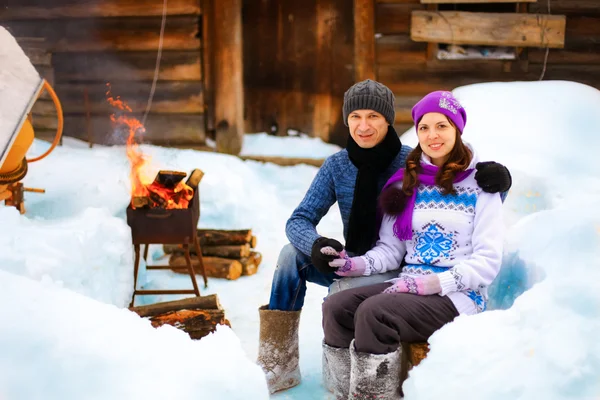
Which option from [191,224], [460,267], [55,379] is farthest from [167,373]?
Result: [191,224]

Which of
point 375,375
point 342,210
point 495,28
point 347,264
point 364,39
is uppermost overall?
point 495,28

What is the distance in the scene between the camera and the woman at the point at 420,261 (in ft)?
9.44

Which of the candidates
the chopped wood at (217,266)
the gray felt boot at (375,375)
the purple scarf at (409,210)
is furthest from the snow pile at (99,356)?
the chopped wood at (217,266)

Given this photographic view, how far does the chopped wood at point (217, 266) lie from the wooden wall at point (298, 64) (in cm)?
295

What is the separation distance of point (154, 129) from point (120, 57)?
89 cm

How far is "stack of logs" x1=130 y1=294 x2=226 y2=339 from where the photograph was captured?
3984 mm

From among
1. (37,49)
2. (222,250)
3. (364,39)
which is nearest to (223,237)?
(222,250)

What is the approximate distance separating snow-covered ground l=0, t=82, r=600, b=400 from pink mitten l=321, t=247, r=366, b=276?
61cm

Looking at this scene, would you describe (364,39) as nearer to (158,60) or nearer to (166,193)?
(158,60)

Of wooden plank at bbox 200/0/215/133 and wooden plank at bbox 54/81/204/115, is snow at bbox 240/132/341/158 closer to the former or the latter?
wooden plank at bbox 200/0/215/133

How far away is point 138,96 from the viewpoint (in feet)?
25.9

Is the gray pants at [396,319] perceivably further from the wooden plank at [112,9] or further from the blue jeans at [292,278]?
the wooden plank at [112,9]

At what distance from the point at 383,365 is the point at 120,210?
3.39 meters

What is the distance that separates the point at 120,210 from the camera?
222 inches
